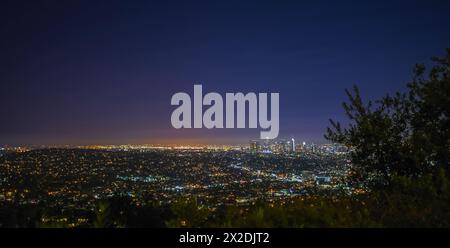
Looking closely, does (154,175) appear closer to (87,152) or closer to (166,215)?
(87,152)

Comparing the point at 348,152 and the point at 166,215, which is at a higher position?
the point at 348,152

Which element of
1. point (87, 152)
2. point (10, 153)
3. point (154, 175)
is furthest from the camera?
point (87, 152)

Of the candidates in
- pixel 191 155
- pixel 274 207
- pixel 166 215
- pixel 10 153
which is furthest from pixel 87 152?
pixel 274 207

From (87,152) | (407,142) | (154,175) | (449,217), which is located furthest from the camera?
(87,152)

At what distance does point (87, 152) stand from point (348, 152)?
32187mm

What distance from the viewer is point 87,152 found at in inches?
1531

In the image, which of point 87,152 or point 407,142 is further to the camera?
point 87,152

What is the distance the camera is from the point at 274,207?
579cm

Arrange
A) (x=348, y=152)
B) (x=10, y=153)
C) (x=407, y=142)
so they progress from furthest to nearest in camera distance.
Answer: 1. (x=10, y=153)
2. (x=348, y=152)
3. (x=407, y=142)
